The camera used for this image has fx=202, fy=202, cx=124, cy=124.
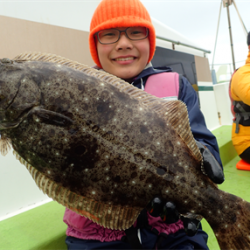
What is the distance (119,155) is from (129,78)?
0.99 metres

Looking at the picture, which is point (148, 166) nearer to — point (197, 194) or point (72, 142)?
point (197, 194)

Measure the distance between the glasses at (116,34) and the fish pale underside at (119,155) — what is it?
0.71 m

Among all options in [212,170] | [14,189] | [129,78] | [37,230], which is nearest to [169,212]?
[212,170]

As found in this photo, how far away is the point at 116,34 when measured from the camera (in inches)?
67.2

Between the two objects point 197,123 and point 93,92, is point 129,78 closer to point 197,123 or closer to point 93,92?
point 197,123

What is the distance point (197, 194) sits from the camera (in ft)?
3.58

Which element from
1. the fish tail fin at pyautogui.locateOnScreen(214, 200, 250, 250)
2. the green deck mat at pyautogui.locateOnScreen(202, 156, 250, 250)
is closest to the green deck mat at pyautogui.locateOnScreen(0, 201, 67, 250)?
the fish tail fin at pyautogui.locateOnScreen(214, 200, 250, 250)

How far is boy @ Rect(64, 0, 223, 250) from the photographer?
1474mm

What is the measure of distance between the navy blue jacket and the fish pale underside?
0.42 meters

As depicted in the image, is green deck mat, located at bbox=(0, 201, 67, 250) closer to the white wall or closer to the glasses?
the white wall

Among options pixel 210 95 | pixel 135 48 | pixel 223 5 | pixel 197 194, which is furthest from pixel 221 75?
pixel 197 194

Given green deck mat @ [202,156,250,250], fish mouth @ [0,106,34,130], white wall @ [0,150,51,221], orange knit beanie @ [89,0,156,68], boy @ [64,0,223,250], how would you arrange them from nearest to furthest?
fish mouth @ [0,106,34,130] → boy @ [64,0,223,250] → orange knit beanie @ [89,0,156,68] → white wall @ [0,150,51,221] → green deck mat @ [202,156,250,250]

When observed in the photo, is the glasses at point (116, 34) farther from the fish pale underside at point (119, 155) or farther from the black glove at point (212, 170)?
the black glove at point (212, 170)

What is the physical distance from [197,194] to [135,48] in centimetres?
124
